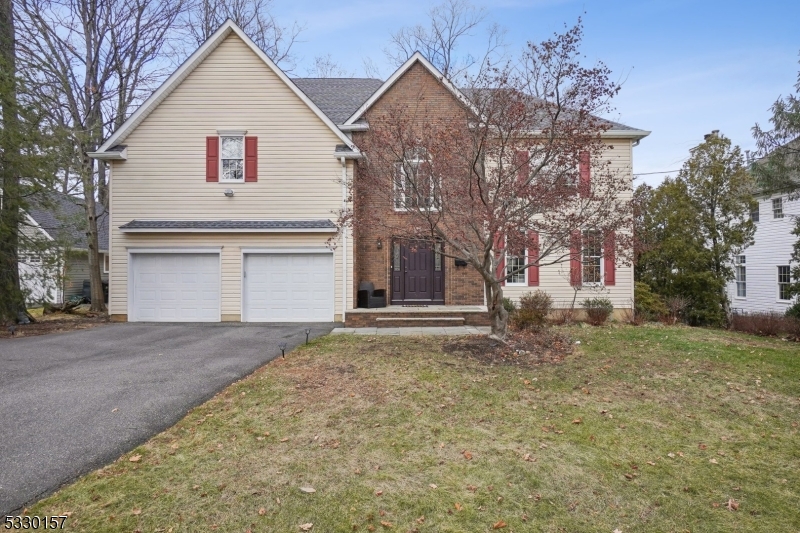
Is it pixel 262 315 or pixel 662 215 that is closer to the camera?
pixel 262 315

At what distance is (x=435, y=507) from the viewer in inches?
122

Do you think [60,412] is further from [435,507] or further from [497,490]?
[497,490]

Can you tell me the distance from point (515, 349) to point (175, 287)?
9894 millimetres

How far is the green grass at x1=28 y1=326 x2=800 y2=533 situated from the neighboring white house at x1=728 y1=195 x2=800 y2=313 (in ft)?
50.7

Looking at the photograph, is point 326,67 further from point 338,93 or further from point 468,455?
point 468,455

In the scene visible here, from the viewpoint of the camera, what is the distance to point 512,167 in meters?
7.40

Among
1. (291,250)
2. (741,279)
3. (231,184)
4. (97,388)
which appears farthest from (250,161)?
(741,279)

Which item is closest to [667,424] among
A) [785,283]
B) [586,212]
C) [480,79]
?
[586,212]

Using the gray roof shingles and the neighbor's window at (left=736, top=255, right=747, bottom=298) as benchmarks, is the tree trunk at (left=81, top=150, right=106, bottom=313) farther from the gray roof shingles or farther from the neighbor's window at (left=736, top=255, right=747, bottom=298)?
the neighbor's window at (left=736, top=255, right=747, bottom=298)

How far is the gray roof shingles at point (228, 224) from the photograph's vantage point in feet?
39.4

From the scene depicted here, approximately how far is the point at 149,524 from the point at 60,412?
9.84 feet

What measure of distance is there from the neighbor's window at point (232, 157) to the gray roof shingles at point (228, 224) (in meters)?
1.42

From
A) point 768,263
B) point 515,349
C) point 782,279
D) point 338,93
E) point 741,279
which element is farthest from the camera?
point 741,279

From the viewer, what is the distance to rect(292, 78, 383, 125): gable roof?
14291 millimetres
